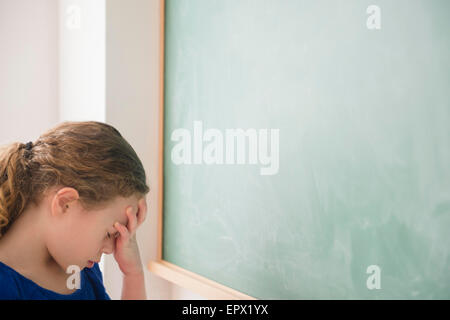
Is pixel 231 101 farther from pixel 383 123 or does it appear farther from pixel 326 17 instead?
pixel 383 123

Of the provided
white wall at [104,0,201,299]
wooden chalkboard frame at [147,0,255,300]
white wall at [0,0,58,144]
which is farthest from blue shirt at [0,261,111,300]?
white wall at [0,0,58,144]

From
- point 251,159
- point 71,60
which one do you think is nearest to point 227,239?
point 251,159

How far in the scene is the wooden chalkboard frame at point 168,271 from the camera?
4.09ft

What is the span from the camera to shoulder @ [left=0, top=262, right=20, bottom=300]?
835 mm

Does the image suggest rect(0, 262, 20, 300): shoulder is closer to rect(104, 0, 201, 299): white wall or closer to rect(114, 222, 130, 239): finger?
rect(114, 222, 130, 239): finger

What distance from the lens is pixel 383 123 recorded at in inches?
33.5

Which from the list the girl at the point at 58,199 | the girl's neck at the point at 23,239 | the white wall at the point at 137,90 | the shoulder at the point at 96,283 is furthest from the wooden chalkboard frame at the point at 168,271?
the girl's neck at the point at 23,239

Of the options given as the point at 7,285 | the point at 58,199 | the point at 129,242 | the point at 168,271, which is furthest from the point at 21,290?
the point at 168,271

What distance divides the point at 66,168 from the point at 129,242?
12.6 inches

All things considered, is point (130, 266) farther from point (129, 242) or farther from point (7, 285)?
point (7, 285)

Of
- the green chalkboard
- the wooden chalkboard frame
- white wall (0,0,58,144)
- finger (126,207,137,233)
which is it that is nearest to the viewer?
the green chalkboard

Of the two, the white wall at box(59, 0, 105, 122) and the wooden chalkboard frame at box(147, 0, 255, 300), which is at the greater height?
the white wall at box(59, 0, 105, 122)

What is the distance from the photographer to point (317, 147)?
3.22 ft

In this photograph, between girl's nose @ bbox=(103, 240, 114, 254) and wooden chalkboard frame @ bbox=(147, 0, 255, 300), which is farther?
wooden chalkboard frame @ bbox=(147, 0, 255, 300)
